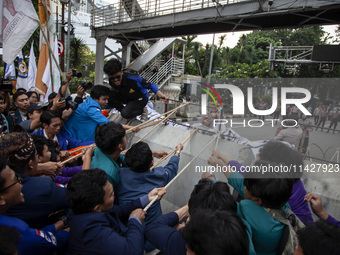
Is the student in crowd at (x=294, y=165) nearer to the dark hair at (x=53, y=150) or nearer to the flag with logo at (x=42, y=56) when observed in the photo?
the dark hair at (x=53, y=150)

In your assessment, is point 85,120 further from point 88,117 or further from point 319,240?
point 319,240

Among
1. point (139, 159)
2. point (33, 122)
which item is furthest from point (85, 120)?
point (139, 159)

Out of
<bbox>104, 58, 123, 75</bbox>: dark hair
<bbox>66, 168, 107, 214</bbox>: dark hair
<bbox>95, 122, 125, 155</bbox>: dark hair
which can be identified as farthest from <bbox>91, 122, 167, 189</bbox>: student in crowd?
<bbox>104, 58, 123, 75</bbox>: dark hair

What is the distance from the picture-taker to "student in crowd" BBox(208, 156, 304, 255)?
4.81ft

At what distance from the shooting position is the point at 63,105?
3.00 metres

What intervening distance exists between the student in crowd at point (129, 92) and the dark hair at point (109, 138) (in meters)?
1.82

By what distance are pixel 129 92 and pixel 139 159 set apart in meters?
2.45

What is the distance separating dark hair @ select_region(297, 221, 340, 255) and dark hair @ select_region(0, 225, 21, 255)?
1257 mm

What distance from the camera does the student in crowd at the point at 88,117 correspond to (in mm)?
3199

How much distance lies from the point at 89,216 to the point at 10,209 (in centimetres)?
54

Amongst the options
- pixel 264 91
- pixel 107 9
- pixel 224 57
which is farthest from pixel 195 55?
pixel 264 91

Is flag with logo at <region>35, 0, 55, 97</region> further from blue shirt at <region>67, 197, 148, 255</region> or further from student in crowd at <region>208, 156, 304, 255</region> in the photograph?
student in crowd at <region>208, 156, 304, 255</region>

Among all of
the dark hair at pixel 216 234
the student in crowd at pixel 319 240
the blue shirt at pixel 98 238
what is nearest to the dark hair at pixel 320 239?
the student in crowd at pixel 319 240

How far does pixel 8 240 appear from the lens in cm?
96
